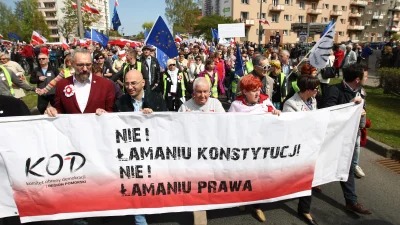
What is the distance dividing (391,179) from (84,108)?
472 cm

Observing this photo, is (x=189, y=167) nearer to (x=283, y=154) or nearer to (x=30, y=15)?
(x=283, y=154)

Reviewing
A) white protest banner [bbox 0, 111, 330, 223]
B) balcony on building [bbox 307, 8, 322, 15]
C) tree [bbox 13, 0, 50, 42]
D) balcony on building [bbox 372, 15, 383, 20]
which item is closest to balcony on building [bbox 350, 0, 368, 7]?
balcony on building [bbox 372, 15, 383, 20]

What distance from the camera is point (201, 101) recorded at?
3.46 meters

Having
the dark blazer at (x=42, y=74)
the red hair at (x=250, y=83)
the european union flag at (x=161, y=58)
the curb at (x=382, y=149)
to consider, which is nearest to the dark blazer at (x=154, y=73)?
the european union flag at (x=161, y=58)

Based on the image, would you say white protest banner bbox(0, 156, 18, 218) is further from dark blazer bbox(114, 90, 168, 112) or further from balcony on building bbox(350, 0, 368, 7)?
balcony on building bbox(350, 0, 368, 7)

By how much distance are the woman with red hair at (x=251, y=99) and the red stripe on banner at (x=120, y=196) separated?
29.1 inches

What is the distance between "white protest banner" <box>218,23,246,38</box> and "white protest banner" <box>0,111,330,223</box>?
13.9 metres

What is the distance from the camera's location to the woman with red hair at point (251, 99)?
339cm

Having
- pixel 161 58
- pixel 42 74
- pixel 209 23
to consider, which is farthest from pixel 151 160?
pixel 209 23

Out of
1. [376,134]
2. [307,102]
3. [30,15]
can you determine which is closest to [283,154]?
[307,102]

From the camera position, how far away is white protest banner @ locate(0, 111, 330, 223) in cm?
292

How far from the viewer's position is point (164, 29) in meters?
5.77

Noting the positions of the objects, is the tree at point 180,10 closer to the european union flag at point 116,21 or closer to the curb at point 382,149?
the european union flag at point 116,21

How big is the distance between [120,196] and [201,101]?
1.37m
